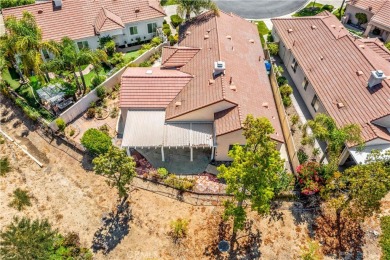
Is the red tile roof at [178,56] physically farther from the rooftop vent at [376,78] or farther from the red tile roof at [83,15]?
the rooftop vent at [376,78]

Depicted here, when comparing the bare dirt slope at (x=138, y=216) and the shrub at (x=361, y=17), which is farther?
the shrub at (x=361, y=17)

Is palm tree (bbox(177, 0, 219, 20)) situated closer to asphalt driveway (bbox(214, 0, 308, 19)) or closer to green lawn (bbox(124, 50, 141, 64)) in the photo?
green lawn (bbox(124, 50, 141, 64))

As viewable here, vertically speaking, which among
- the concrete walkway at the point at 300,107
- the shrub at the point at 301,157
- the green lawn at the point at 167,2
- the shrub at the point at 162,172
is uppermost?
the green lawn at the point at 167,2

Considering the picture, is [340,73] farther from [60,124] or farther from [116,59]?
[60,124]

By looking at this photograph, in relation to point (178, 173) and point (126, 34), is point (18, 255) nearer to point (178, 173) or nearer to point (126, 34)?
point (178, 173)

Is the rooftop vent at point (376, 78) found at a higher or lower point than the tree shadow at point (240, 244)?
higher

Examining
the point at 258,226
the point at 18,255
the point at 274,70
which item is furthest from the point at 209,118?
the point at 18,255

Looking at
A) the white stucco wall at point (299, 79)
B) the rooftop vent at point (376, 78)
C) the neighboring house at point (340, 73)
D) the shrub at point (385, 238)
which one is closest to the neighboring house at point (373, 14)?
the neighboring house at point (340, 73)
